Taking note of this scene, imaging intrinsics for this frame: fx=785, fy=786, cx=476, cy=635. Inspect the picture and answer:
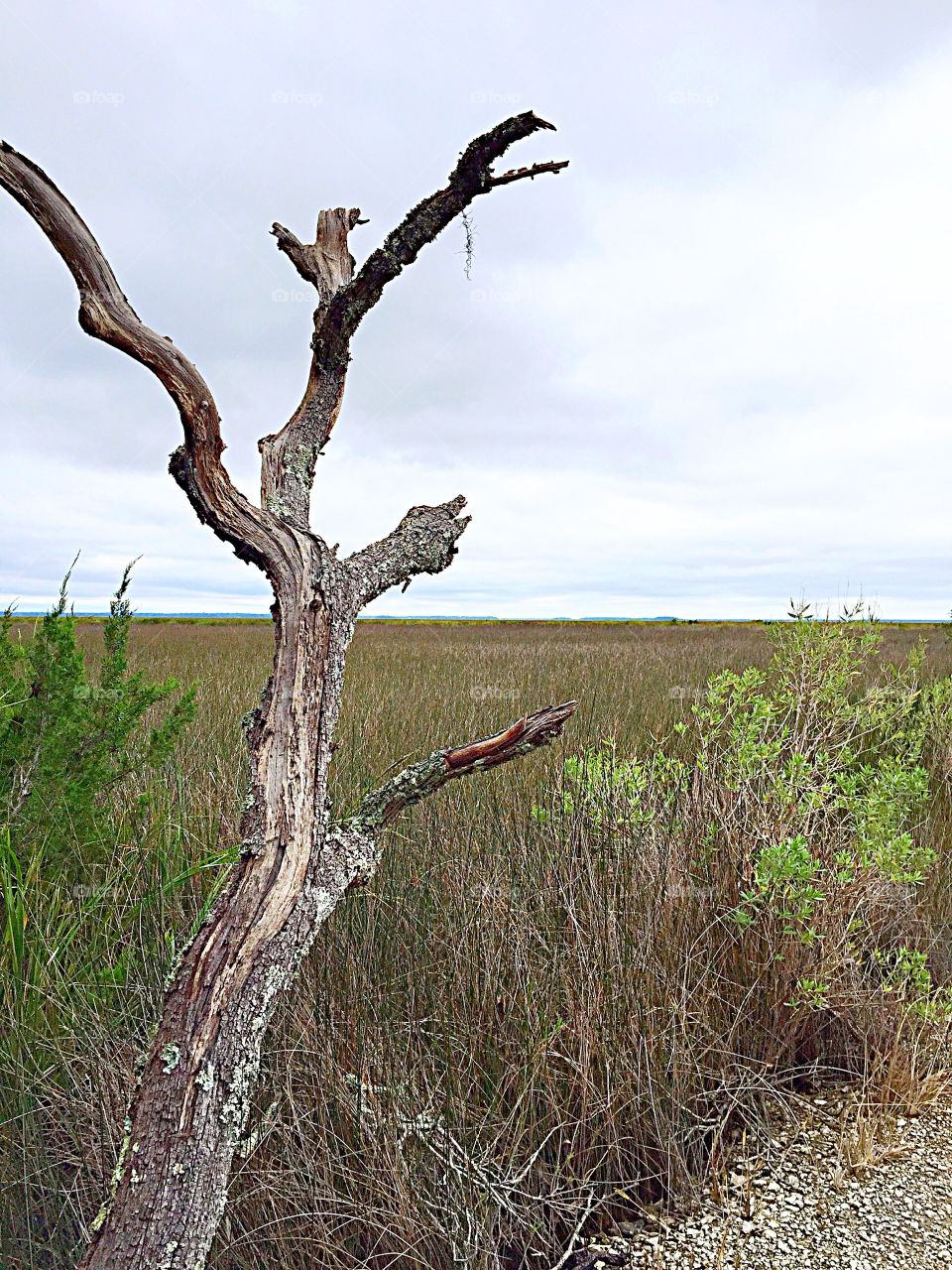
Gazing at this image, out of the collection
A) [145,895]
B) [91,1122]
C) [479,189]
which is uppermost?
[479,189]

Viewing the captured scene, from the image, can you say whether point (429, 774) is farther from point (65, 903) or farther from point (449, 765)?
point (65, 903)

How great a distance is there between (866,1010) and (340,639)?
2.20m

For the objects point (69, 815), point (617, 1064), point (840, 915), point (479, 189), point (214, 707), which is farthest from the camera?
point (214, 707)

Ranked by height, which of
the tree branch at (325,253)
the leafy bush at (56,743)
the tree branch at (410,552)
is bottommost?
the leafy bush at (56,743)

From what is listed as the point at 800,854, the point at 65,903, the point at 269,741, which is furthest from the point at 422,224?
the point at 65,903

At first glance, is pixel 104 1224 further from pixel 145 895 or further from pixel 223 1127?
pixel 145 895

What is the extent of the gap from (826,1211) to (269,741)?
1.86 metres

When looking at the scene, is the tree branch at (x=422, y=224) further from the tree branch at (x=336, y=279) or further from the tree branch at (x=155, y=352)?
the tree branch at (x=155, y=352)

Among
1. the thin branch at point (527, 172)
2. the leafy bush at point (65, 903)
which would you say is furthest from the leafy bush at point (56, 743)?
the thin branch at point (527, 172)

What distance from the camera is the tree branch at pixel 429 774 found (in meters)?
1.60

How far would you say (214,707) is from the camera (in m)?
6.96

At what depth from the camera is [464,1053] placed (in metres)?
2.28

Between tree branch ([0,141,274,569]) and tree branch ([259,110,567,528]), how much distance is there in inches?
5.1

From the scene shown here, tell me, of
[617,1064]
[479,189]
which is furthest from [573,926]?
[479,189]
